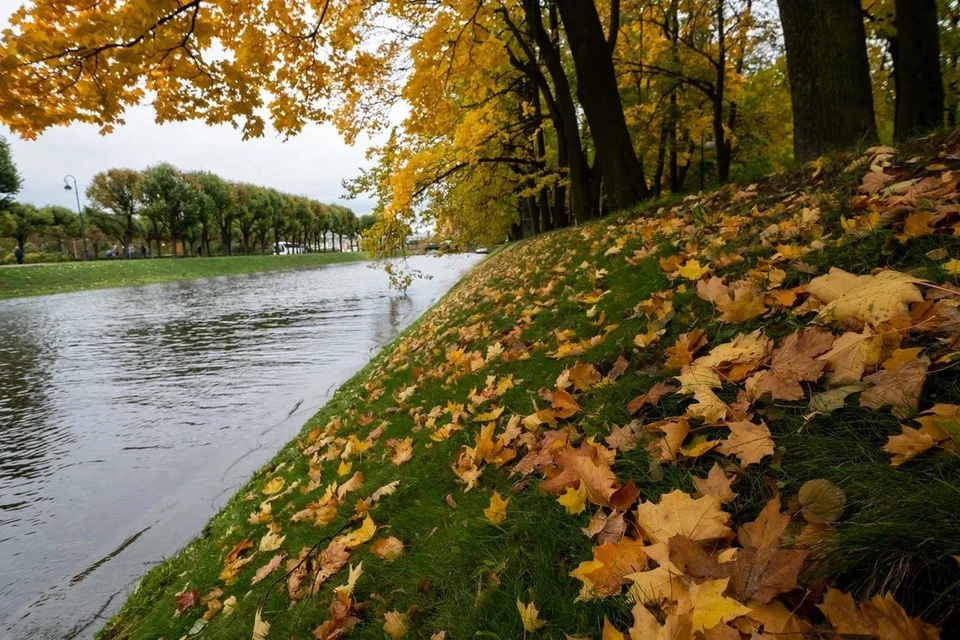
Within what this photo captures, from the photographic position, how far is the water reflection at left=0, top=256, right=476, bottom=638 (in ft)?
13.5

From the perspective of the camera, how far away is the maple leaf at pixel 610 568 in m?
1.20

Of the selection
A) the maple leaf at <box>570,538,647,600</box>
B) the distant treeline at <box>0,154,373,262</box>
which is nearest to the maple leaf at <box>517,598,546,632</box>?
the maple leaf at <box>570,538,647,600</box>

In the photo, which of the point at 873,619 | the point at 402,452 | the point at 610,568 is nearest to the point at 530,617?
the point at 610,568

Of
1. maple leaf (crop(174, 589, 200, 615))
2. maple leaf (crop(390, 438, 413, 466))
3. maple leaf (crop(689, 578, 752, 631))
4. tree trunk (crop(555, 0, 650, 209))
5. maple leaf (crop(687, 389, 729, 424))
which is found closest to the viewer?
maple leaf (crop(689, 578, 752, 631))

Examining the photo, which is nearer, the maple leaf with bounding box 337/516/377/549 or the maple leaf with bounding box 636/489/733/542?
the maple leaf with bounding box 636/489/733/542

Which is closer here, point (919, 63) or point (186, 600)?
point (186, 600)

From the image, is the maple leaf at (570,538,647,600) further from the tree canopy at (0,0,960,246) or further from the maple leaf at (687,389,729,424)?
the tree canopy at (0,0,960,246)

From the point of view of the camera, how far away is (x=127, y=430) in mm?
7230

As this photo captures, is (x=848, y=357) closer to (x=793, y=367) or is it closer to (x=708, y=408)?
(x=793, y=367)

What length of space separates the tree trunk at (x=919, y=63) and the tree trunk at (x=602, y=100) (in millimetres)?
3341

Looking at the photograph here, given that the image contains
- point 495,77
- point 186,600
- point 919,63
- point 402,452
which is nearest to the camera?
point 186,600

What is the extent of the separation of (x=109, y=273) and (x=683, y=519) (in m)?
44.9

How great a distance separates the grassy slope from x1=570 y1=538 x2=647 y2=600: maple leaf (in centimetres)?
4

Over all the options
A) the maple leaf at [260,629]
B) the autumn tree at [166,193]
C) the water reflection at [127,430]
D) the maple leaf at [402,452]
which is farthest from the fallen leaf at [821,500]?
the autumn tree at [166,193]
